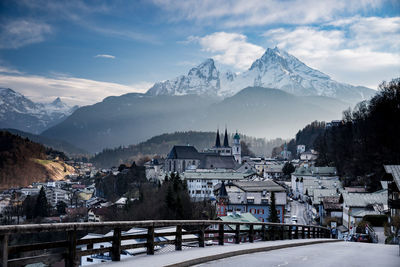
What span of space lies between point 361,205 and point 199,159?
422 feet

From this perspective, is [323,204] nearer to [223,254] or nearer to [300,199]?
[300,199]

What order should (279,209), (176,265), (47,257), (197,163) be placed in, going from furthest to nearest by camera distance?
(197,163) < (279,209) < (176,265) < (47,257)

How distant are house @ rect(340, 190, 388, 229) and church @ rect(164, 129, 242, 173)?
364 ft

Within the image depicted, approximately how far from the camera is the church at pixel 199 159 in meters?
171

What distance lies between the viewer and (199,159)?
183m

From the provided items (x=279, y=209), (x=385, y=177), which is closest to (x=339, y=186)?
(x=279, y=209)

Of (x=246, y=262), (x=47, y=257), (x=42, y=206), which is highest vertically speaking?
(x=47, y=257)

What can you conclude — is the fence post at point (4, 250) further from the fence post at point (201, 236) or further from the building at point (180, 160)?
the building at point (180, 160)

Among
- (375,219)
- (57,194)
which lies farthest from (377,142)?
(57,194)

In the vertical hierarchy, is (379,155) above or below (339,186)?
above

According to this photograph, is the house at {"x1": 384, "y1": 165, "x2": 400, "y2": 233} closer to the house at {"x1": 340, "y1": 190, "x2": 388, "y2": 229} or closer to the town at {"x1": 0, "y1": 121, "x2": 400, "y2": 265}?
the town at {"x1": 0, "y1": 121, "x2": 400, "y2": 265}

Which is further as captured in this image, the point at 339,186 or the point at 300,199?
the point at 300,199

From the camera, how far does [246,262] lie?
1251 centimetres

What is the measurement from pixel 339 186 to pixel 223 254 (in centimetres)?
8078
